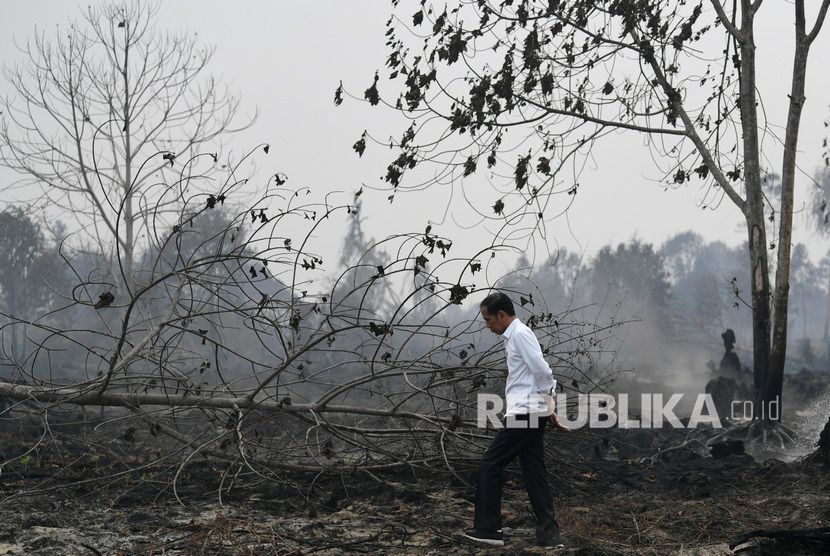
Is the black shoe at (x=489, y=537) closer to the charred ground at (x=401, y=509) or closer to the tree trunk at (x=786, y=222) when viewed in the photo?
the charred ground at (x=401, y=509)

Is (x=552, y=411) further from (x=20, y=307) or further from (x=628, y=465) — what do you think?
(x=20, y=307)

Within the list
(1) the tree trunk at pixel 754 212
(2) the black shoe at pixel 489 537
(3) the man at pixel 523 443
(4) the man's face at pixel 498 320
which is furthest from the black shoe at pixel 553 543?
(1) the tree trunk at pixel 754 212

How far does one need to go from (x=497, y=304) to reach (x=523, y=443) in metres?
0.93

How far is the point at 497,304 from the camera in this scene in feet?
16.5

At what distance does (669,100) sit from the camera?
1129 centimetres

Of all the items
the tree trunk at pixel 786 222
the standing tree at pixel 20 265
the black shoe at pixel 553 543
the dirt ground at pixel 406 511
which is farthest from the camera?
the standing tree at pixel 20 265

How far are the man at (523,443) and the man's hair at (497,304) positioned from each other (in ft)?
0.44

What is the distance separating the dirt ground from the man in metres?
0.16

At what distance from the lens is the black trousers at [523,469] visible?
4.87 metres

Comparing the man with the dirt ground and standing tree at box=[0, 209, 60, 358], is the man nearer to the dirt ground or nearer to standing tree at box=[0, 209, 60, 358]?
the dirt ground

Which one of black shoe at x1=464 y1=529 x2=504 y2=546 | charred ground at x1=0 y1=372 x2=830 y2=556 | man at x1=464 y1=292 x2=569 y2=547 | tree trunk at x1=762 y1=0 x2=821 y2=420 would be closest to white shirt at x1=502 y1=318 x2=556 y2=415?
man at x1=464 y1=292 x2=569 y2=547

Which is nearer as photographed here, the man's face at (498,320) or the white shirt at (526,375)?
the white shirt at (526,375)

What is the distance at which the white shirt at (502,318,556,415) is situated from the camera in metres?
4.82

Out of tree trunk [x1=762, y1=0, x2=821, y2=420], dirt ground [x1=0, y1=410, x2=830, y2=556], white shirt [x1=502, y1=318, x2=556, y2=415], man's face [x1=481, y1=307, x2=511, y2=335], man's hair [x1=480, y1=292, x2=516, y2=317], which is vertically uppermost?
tree trunk [x1=762, y1=0, x2=821, y2=420]
